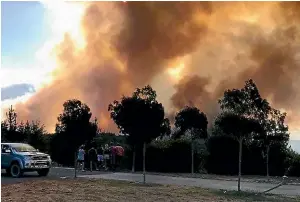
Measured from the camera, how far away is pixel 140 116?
69.1ft

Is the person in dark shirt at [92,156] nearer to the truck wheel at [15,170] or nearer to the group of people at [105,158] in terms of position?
the group of people at [105,158]

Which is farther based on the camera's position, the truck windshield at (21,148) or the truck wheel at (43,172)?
the truck wheel at (43,172)

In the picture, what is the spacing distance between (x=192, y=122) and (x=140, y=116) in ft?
22.3

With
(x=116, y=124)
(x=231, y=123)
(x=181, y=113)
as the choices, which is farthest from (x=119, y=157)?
(x=231, y=123)

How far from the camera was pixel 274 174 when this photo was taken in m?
26.8

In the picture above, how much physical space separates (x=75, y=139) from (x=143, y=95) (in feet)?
11.5

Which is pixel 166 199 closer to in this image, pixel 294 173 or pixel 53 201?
pixel 53 201

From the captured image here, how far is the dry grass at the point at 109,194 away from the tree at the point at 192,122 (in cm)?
Result: 1043

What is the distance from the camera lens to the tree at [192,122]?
2701 cm

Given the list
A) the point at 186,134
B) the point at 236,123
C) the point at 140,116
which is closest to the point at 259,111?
the point at 186,134

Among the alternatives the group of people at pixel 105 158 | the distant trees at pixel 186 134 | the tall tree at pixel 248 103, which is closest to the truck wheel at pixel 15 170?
the distant trees at pixel 186 134

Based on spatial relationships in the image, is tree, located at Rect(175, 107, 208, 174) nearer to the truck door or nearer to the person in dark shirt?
the person in dark shirt

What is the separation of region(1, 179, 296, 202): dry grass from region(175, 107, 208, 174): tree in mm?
10434

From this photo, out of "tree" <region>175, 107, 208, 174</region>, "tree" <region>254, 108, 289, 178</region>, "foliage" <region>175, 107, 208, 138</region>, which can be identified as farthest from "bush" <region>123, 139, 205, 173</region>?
"tree" <region>254, 108, 289, 178</region>
